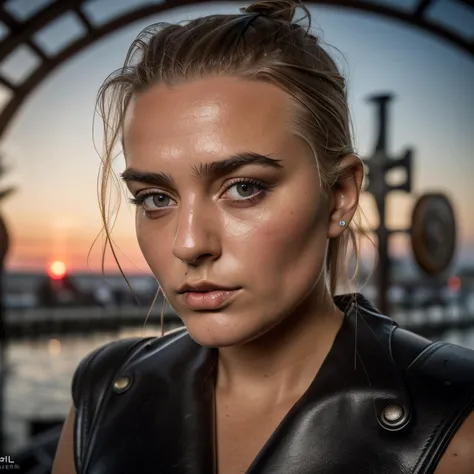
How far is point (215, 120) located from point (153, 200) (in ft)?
0.45

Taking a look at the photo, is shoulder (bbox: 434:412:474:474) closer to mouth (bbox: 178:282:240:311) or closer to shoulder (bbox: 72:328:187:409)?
mouth (bbox: 178:282:240:311)

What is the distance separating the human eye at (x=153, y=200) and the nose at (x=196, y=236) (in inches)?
2.2

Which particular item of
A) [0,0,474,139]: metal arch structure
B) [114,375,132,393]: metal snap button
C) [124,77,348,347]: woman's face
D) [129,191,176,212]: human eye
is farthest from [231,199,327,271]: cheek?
[0,0,474,139]: metal arch structure

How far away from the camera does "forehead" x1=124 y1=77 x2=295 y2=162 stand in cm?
63

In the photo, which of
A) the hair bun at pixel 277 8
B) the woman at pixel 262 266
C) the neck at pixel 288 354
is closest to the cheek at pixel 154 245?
the woman at pixel 262 266

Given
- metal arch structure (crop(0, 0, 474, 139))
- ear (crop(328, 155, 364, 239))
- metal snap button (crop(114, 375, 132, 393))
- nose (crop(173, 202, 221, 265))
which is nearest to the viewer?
nose (crop(173, 202, 221, 265))

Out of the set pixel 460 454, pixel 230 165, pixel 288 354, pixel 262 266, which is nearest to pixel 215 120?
pixel 230 165

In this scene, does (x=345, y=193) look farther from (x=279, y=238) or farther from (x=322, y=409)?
(x=322, y=409)

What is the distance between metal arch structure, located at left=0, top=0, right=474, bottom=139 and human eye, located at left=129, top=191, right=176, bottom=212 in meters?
0.88

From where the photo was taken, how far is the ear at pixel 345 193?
729mm

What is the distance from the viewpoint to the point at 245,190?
65 centimetres

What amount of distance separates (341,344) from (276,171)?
0.89 feet

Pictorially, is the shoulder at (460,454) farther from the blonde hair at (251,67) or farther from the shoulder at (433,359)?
the blonde hair at (251,67)

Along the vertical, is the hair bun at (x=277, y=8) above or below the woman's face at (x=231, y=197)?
above
